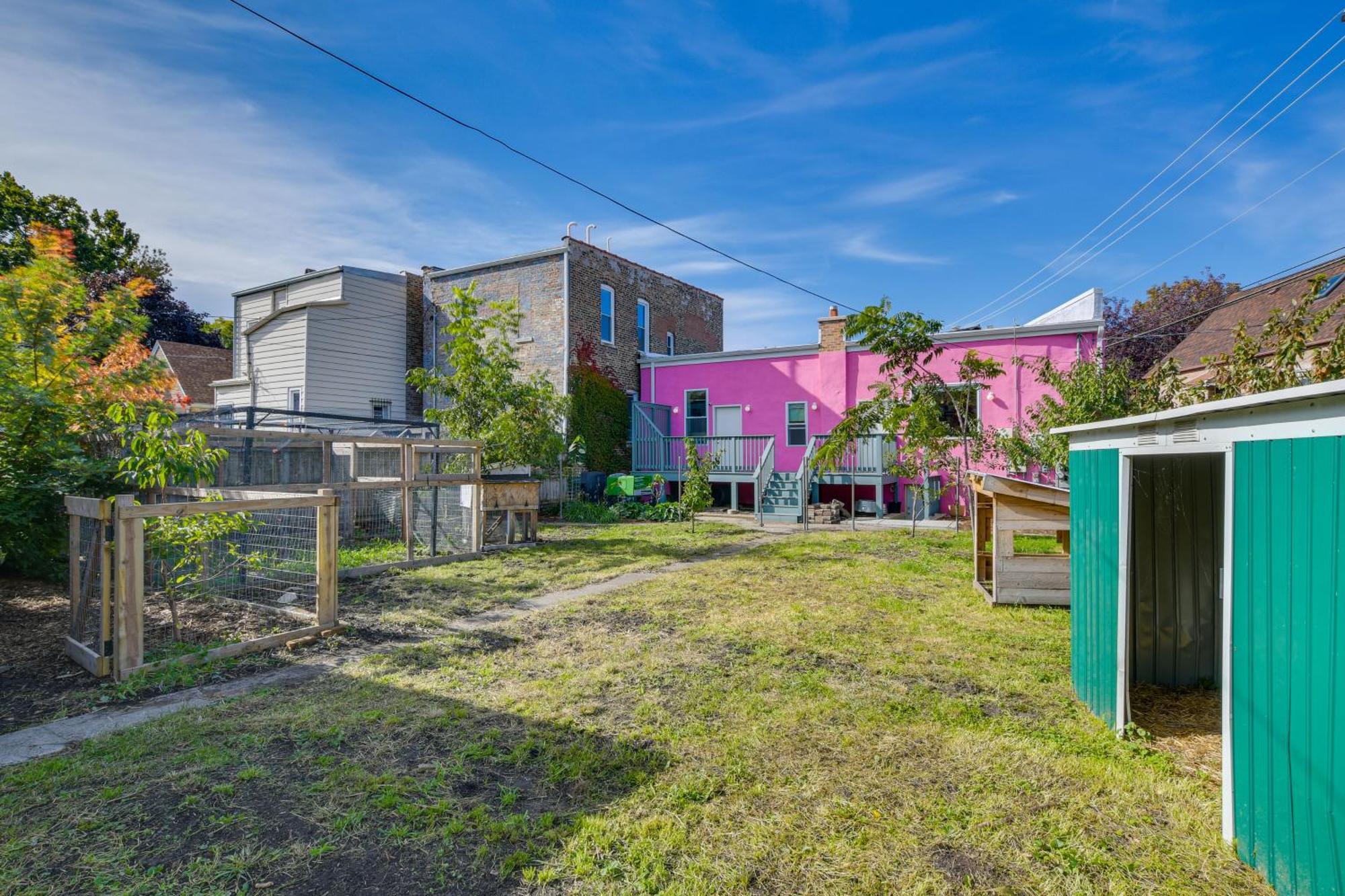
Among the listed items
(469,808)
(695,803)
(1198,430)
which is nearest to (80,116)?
(469,808)

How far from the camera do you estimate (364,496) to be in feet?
36.6

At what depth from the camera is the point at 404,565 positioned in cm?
892

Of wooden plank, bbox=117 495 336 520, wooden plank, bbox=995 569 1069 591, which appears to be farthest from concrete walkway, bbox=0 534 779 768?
wooden plank, bbox=995 569 1069 591

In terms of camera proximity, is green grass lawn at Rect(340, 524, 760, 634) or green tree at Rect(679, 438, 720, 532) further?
green tree at Rect(679, 438, 720, 532)

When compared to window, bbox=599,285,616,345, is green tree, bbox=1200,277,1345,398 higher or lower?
lower

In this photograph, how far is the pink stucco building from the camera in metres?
15.7

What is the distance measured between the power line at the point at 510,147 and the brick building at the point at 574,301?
4.41 meters

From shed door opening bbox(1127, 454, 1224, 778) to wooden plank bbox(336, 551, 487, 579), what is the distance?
7986mm

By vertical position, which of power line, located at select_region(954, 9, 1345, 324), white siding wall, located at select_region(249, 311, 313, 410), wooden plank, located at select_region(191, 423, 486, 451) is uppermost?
power line, located at select_region(954, 9, 1345, 324)

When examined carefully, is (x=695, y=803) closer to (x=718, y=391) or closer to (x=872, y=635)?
(x=872, y=635)

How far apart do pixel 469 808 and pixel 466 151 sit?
10.6m

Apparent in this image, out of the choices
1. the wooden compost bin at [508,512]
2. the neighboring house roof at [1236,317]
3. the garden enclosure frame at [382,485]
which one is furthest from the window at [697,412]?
the neighboring house roof at [1236,317]

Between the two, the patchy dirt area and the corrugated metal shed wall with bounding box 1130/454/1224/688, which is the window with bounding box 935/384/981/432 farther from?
the patchy dirt area

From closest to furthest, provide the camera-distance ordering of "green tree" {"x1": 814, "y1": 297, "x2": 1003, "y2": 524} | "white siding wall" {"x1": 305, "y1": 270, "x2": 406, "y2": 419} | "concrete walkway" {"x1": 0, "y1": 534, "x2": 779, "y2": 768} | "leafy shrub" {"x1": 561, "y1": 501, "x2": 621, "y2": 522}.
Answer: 1. "concrete walkway" {"x1": 0, "y1": 534, "x2": 779, "y2": 768}
2. "green tree" {"x1": 814, "y1": 297, "x2": 1003, "y2": 524}
3. "leafy shrub" {"x1": 561, "y1": 501, "x2": 621, "y2": 522}
4. "white siding wall" {"x1": 305, "y1": 270, "x2": 406, "y2": 419}
